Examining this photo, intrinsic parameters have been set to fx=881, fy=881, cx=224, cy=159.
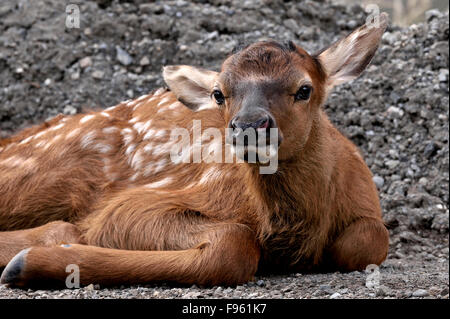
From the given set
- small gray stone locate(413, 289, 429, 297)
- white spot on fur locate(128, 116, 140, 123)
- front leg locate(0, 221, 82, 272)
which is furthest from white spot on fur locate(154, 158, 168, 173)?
small gray stone locate(413, 289, 429, 297)

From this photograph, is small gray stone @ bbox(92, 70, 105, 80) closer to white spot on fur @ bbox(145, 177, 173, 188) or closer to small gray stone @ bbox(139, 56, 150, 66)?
small gray stone @ bbox(139, 56, 150, 66)

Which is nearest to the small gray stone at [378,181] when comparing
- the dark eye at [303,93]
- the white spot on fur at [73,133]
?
the white spot on fur at [73,133]

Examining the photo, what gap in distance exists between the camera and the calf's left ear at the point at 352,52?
6648 mm

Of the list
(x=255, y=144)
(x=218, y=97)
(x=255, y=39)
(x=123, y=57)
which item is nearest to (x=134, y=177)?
(x=218, y=97)

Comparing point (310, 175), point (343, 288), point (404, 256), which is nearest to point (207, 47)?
point (404, 256)

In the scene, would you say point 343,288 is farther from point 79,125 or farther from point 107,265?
point 79,125

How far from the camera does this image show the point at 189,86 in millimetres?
7145

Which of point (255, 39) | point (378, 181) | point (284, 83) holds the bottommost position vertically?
point (378, 181)

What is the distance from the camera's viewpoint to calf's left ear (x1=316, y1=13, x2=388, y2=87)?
6.65 metres

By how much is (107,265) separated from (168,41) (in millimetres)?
5302

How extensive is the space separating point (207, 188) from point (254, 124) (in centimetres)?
149

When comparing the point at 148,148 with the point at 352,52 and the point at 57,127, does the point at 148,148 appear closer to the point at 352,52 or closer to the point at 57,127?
the point at 57,127

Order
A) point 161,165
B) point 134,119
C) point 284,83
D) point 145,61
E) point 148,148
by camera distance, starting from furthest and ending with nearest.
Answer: point 145,61 < point 134,119 < point 148,148 < point 161,165 < point 284,83

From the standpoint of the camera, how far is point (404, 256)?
828 cm
